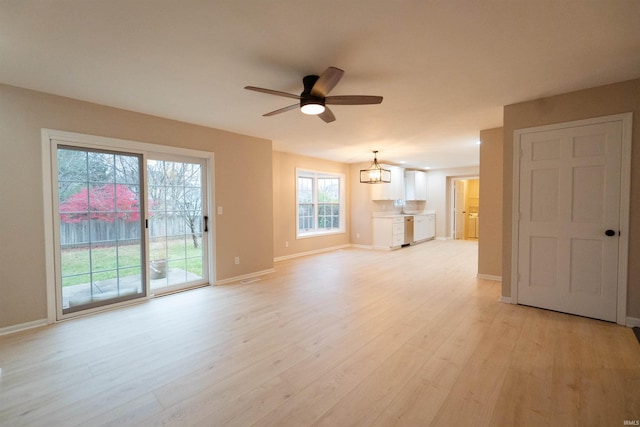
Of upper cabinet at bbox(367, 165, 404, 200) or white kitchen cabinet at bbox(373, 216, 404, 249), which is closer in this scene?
white kitchen cabinet at bbox(373, 216, 404, 249)

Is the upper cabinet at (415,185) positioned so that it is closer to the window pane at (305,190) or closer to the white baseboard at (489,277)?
the window pane at (305,190)

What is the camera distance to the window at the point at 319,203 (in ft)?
22.9

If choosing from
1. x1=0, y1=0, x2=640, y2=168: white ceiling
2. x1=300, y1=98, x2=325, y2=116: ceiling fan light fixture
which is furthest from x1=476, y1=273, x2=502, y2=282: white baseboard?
x1=300, y1=98, x2=325, y2=116: ceiling fan light fixture

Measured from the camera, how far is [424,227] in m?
8.82

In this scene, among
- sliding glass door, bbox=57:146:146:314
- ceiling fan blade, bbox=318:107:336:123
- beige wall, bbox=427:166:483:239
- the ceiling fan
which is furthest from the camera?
beige wall, bbox=427:166:483:239

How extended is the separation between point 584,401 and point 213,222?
4.30 meters

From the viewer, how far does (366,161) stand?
7.66m

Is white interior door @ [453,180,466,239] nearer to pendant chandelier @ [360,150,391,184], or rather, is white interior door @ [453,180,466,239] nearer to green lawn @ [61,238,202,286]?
pendant chandelier @ [360,150,391,184]

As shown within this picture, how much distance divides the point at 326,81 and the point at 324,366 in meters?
2.21

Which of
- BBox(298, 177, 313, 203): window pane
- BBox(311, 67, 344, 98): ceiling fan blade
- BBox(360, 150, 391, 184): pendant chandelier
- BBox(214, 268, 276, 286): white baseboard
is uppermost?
BBox(311, 67, 344, 98): ceiling fan blade

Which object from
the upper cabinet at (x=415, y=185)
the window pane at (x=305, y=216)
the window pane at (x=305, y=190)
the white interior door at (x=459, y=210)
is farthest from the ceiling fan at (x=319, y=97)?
the white interior door at (x=459, y=210)

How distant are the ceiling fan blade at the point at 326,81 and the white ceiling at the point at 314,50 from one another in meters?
0.22

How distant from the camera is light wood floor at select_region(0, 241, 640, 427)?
1679 millimetres

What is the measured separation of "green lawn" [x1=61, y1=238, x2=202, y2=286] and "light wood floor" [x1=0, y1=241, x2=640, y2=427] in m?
0.46
